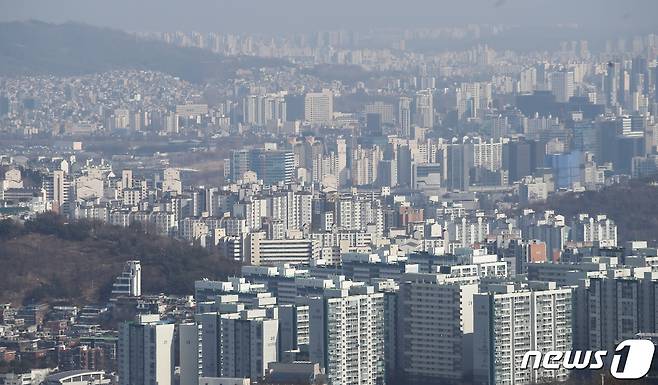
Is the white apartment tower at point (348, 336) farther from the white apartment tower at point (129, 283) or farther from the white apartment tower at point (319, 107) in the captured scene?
the white apartment tower at point (319, 107)

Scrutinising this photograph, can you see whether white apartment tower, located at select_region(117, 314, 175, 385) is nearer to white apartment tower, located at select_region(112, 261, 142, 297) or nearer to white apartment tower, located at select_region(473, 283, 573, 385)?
white apartment tower, located at select_region(473, 283, 573, 385)

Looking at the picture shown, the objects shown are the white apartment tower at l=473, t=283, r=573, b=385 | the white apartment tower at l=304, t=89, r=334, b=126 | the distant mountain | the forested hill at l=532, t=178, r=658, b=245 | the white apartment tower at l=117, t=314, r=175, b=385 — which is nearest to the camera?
the white apartment tower at l=473, t=283, r=573, b=385

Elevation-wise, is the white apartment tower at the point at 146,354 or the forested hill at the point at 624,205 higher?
the forested hill at the point at 624,205

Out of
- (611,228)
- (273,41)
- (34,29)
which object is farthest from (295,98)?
(611,228)

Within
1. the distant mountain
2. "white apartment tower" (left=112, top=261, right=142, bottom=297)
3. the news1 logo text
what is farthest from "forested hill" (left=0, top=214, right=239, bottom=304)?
the distant mountain

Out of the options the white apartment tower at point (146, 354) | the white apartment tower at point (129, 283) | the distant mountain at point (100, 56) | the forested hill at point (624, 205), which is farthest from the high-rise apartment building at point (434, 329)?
the distant mountain at point (100, 56)

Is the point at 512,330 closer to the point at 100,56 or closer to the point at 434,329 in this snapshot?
the point at 434,329
